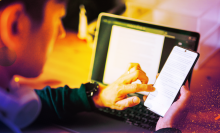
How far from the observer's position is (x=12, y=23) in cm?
46

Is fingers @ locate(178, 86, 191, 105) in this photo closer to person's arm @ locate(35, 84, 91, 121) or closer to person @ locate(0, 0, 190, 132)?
person @ locate(0, 0, 190, 132)

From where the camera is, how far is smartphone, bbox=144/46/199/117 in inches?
15.5

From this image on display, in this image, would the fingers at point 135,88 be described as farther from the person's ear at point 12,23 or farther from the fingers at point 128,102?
the person's ear at point 12,23

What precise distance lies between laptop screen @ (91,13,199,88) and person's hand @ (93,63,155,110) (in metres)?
0.07

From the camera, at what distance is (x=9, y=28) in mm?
457

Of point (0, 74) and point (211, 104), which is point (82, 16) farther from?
point (211, 104)

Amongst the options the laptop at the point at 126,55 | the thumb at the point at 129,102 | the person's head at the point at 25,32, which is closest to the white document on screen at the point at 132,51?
the laptop at the point at 126,55

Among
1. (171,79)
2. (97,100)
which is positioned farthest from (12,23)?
(171,79)

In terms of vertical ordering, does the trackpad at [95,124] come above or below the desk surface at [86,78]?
below

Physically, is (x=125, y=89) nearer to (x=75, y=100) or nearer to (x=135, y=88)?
(x=135, y=88)

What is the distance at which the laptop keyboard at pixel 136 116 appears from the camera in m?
0.49

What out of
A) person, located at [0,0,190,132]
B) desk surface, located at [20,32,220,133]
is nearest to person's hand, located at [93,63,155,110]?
person, located at [0,0,190,132]

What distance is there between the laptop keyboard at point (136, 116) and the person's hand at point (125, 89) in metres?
0.04

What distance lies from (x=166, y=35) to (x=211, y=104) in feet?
0.75
